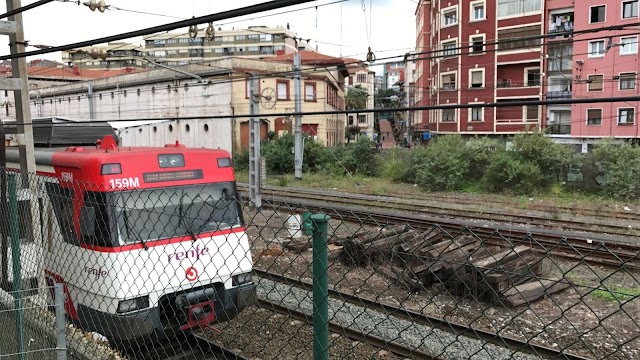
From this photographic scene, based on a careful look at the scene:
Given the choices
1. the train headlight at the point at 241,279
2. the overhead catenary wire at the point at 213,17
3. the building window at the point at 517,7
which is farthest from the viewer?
the building window at the point at 517,7

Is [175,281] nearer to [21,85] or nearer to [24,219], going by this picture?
[24,219]

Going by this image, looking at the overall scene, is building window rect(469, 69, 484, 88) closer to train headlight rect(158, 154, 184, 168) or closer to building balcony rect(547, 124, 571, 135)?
building balcony rect(547, 124, 571, 135)

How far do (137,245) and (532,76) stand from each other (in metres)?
38.4

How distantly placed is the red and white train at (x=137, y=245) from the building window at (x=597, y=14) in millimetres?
36653

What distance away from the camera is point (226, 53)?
3164 inches

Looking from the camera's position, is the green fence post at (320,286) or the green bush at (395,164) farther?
the green bush at (395,164)

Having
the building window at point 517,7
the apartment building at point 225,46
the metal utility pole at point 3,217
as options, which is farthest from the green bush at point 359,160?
the apartment building at point 225,46

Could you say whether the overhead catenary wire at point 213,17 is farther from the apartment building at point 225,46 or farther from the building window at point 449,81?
the apartment building at point 225,46

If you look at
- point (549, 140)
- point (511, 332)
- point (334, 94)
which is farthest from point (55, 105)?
point (511, 332)

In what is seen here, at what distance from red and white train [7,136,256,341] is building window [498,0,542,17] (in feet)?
122

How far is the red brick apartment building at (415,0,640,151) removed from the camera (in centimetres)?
3447

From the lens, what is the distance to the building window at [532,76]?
38219 millimetres

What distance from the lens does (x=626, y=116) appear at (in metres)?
34.4

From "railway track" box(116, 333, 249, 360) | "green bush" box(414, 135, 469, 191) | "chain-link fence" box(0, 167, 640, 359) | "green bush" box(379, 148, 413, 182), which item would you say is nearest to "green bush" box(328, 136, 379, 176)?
"green bush" box(379, 148, 413, 182)
